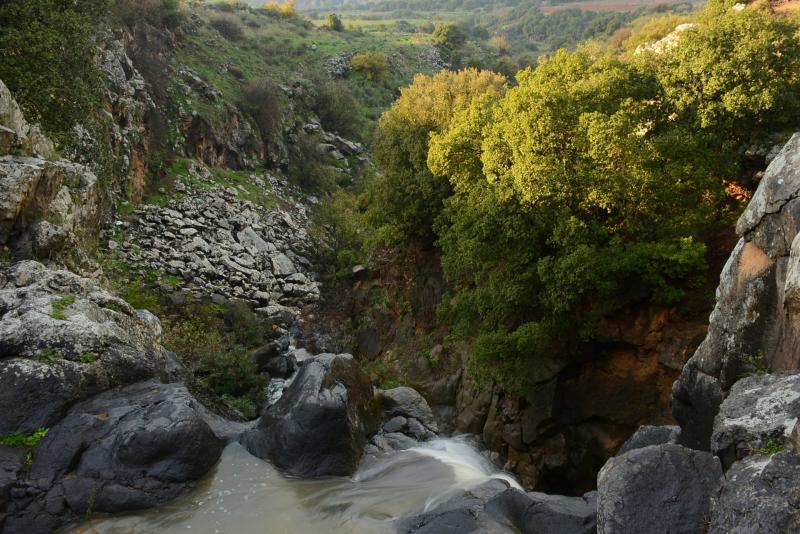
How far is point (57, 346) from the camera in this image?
1064cm

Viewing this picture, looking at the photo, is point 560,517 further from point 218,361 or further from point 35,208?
point 35,208

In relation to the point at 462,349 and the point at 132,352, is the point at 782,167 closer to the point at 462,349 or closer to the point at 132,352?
the point at 132,352

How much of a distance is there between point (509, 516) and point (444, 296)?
11396mm

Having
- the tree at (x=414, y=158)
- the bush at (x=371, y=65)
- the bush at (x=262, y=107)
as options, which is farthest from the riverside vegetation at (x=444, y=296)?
the bush at (x=371, y=65)

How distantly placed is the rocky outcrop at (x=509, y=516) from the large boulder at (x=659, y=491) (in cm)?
156

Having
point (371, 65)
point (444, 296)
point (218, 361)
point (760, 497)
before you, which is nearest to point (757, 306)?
point (760, 497)

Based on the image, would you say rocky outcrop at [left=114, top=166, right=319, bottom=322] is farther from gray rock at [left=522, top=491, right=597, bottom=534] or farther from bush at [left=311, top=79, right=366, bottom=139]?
gray rock at [left=522, top=491, right=597, bottom=534]

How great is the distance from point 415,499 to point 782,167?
28.1 ft

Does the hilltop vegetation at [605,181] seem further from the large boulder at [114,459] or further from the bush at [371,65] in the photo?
the bush at [371,65]

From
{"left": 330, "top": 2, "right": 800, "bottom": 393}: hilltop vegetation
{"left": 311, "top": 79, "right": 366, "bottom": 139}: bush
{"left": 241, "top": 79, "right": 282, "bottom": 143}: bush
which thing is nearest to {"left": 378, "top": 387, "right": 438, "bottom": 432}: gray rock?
{"left": 330, "top": 2, "right": 800, "bottom": 393}: hilltop vegetation

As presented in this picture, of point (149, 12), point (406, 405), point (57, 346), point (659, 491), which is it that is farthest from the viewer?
point (149, 12)

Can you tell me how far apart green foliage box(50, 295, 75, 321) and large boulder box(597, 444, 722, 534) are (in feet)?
33.7

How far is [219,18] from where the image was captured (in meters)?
57.9

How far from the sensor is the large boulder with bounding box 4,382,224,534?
9086mm
